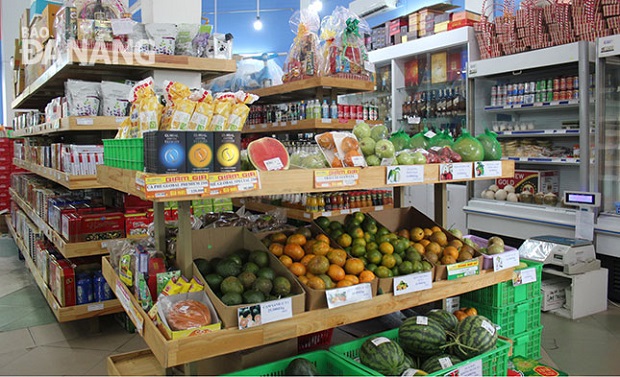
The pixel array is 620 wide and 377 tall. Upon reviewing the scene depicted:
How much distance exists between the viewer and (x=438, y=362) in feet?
6.59

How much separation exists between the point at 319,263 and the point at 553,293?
2802 mm

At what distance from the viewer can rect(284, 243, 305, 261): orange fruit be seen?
7.59ft

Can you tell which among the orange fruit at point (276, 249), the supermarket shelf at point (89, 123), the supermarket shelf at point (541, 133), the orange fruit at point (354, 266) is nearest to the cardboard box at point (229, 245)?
the orange fruit at point (276, 249)

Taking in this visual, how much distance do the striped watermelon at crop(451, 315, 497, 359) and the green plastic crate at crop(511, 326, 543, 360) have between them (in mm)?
692

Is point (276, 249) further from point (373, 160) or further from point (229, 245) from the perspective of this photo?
point (373, 160)

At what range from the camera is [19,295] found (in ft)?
16.7

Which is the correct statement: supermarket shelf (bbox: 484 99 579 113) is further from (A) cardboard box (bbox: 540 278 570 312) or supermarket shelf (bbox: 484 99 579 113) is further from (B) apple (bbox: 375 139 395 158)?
(B) apple (bbox: 375 139 395 158)

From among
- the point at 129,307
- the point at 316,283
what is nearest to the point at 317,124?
the point at 316,283

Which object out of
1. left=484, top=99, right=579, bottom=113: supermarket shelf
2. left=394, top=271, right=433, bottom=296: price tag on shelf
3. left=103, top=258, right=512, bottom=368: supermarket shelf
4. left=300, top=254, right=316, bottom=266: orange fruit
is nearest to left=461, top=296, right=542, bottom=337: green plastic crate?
left=103, top=258, right=512, bottom=368: supermarket shelf

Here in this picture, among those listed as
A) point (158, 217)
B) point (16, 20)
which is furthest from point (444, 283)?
point (16, 20)

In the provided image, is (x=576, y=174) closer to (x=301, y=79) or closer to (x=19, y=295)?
(x=301, y=79)

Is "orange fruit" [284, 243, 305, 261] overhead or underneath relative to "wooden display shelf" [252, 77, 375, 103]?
underneath

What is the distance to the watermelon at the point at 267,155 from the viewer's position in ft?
6.62

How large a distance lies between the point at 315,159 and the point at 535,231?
343 centimetres
